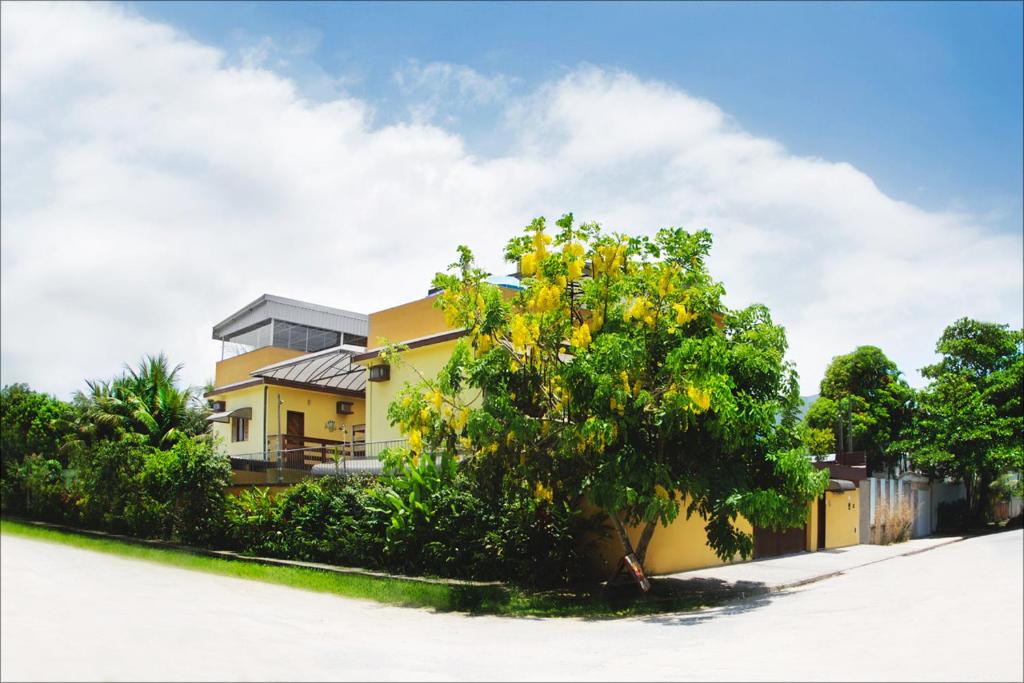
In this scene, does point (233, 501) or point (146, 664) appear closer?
point (146, 664)

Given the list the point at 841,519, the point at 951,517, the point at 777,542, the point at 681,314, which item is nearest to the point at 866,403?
the point at 951,517

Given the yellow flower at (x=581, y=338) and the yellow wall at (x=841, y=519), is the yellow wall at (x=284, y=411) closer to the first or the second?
the yellow wall at (x=841, y=519)

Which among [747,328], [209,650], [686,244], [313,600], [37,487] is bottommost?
[313,600]

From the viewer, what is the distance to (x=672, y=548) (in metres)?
19.0

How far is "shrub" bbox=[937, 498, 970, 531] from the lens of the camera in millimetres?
36844

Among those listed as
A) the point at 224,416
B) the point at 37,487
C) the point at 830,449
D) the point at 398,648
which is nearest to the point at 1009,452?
the point at 830,449

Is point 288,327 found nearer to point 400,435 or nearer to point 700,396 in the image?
point 400,435

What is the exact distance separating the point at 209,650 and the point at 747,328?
11146 millimetres

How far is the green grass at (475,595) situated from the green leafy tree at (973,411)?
23693 mm

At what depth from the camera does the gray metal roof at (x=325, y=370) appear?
26984mm

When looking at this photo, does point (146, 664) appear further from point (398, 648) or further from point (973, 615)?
point (973, 615)

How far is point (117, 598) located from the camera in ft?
22.9

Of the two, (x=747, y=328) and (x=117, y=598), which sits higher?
(x=747, y=328)

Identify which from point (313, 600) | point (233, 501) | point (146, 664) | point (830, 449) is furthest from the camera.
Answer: point (830, 449)
